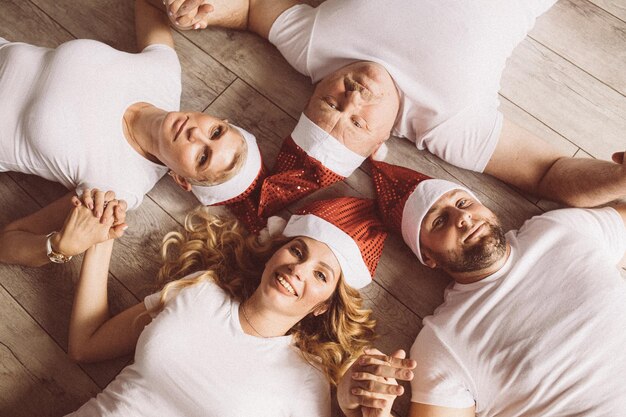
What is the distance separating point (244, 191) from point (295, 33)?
1.96ft

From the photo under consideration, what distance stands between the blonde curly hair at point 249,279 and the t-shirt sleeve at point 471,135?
593 millimetres

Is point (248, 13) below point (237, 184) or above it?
above

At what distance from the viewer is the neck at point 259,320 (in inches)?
59.1

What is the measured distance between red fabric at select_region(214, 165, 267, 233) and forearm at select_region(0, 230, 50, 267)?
22.3 inches

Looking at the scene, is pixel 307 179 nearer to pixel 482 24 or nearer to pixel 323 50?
pixel 323 50

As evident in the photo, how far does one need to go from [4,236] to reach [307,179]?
1.00m

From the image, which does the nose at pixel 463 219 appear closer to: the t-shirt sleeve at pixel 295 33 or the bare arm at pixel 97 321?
the t-shirt sleeve at pixel 295 33

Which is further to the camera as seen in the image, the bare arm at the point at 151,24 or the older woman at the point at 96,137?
the bare arm at the point at 151,24

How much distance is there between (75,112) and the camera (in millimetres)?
1521

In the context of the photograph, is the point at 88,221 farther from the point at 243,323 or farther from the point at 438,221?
the point at 438,221

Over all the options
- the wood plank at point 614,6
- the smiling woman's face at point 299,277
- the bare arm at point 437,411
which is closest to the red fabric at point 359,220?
the smiling woman's face at point 299,277

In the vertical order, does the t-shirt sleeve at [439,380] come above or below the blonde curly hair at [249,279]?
above

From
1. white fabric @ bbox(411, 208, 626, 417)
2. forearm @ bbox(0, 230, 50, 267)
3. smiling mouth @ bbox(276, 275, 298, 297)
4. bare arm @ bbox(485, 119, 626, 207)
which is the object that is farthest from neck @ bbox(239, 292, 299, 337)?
bare arm @ bbox(485, 119, 626, 207)

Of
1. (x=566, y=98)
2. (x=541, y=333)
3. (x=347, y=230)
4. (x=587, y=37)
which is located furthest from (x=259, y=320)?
(x=587, y=37)
